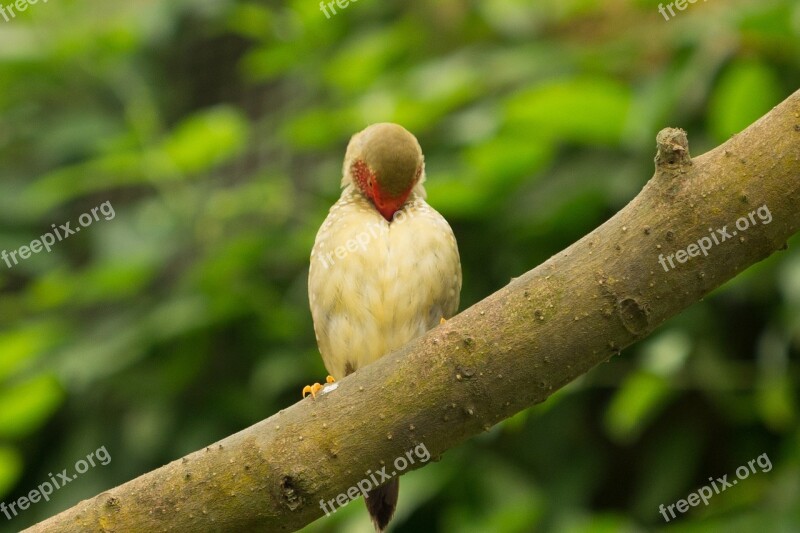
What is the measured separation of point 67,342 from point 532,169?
2504 mm

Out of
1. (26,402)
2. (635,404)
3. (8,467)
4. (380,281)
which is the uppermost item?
(26,402)

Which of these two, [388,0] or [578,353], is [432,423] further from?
[388,0]

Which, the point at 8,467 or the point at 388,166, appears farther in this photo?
the point at 8,467

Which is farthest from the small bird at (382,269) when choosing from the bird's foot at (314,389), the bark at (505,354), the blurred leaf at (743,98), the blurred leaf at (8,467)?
the blurred leaf at (8,467)

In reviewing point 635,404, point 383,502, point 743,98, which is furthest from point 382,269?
point 743,98

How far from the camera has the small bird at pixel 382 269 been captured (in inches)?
115

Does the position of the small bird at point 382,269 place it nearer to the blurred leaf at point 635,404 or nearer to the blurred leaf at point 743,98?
the blurred leaf at point 635,404

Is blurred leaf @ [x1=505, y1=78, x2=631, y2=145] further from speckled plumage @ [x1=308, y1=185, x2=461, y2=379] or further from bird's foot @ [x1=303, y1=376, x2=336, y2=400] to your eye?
bird's foot @ [x1=303, y1=376, x2=336, y2=400]

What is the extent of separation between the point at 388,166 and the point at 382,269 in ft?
1.08

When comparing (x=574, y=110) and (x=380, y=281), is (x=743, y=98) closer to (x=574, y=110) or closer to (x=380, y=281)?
(x=574, y=110)

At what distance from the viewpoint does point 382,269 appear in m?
2.91

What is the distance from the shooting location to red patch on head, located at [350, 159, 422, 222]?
3055mm

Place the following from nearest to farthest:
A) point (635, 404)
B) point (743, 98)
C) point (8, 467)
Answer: point (635, 404) → point (743, 98) → point (8, 467)

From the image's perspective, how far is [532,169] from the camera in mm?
4297
